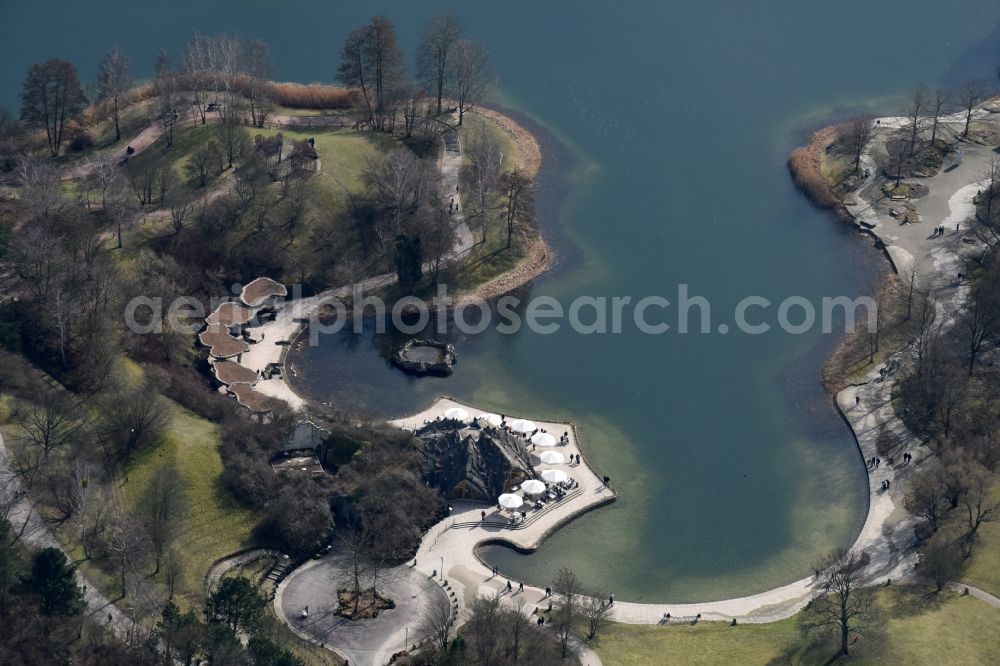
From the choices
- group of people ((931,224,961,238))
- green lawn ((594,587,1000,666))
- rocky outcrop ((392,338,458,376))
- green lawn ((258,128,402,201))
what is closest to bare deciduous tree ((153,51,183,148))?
green lawn ((258,128,402,201))

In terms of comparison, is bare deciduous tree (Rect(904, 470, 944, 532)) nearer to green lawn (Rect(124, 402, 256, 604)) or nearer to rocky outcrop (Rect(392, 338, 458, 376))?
rocky outcrop (Rect(392, 338, 458, 376))

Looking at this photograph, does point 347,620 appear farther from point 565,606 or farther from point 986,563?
point 986,563

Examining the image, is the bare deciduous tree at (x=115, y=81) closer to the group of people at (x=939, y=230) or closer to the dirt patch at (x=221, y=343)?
the dirt patch at (x=221, y=343)

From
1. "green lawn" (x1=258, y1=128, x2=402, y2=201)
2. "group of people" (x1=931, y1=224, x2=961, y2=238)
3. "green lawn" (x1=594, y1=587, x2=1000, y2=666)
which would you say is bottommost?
"green lawn" (x1=594, y1=587, x2=1000, y2=666)

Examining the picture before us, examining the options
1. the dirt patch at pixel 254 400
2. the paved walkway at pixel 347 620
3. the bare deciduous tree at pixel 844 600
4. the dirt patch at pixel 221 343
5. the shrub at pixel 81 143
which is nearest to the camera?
the paved walkway at pixel 347 620

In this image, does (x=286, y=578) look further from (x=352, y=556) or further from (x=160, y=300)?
(x=160, y=300)

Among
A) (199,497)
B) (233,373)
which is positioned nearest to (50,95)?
(233,373)

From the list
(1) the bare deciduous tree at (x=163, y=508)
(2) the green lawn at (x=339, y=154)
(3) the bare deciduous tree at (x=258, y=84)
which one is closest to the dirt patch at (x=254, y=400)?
(1) the bare deciduous tree at (x=163, y=508)
